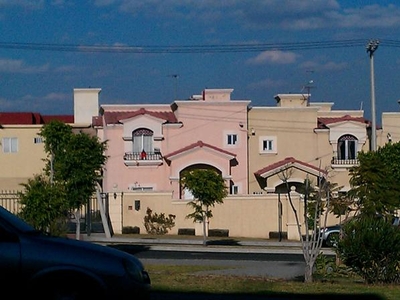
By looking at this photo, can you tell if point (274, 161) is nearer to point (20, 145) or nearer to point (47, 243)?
point (20, 145)

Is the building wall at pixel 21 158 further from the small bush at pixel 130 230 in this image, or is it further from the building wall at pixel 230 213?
the small bush at pixel 130 230

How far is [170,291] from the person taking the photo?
1487cm

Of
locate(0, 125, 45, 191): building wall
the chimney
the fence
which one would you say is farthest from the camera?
the chimney

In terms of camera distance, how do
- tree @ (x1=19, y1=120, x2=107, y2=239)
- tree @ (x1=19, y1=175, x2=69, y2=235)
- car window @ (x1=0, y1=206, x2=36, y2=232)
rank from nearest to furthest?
car window @ (x1=0, y1=206, x2=36, y2=232) → tree @ (x1=19, y1=175, x2=69, y2=235) → tree @ (x1=19, y1=120, x2=107, y2=239)

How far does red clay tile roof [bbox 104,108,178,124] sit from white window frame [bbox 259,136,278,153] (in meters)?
5.80

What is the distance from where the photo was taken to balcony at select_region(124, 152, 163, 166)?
56.0 metres

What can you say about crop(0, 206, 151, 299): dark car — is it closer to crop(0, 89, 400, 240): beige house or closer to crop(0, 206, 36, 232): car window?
crop(0, 206, 36, 232): car window

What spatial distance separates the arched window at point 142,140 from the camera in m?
56.4

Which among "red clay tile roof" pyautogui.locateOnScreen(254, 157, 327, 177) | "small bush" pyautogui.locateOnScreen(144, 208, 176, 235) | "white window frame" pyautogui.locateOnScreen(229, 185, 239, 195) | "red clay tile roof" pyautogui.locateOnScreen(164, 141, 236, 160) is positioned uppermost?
"red clay tile roof" pyautogui.locateOnScreen(164, 141, 236, 160)

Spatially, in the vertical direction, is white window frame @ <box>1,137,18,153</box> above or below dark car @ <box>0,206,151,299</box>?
above

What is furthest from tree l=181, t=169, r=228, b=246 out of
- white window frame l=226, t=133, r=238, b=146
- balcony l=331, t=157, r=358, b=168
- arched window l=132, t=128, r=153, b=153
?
balcony l=331, t=157, r=358, b=168

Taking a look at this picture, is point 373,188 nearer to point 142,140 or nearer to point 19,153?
point 142,140

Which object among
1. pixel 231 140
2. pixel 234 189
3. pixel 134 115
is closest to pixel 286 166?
pixel 234 189

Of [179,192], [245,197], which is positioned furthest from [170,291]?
[179,192]
